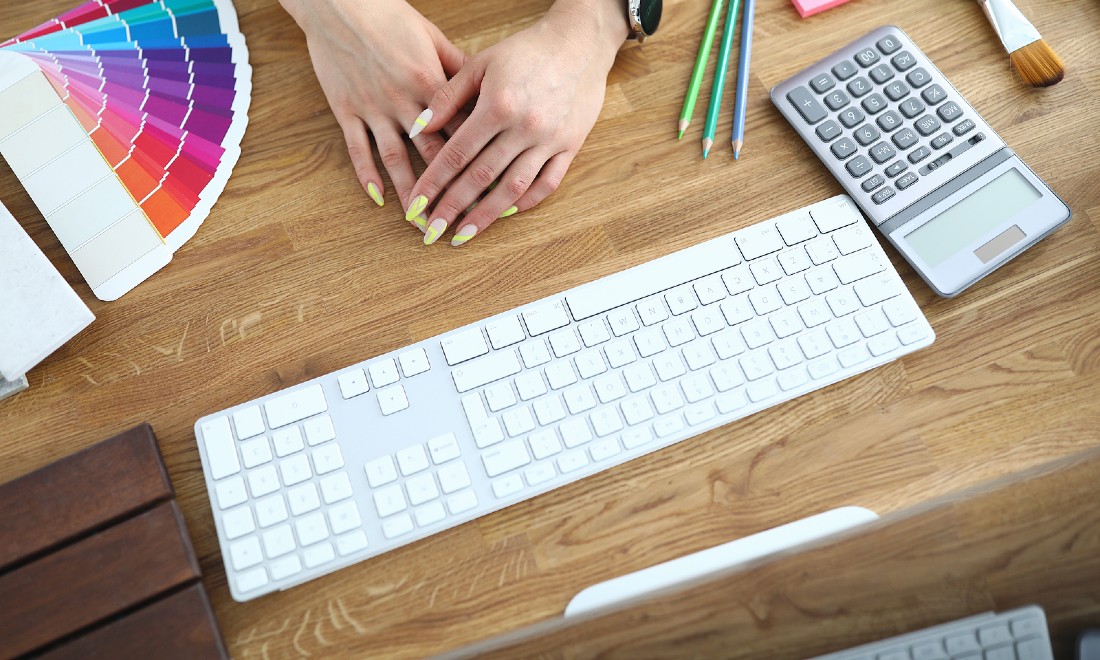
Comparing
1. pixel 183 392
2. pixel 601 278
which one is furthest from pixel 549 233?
pixel 183 392

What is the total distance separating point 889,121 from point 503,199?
0.34 meters

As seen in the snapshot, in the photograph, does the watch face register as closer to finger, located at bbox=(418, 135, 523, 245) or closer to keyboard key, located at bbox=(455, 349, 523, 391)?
finger, located at bbox=(418, 135, 523, 245)

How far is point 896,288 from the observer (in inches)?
27.0

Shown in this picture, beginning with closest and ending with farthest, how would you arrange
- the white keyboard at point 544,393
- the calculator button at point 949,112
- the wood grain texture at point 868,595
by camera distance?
the wood grain texture at point 868,595, the white keyboard at point 544,393, the calculator button at point 949,112

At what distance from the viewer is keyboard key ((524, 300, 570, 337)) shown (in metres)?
0.68

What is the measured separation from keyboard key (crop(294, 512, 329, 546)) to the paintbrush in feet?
2.39

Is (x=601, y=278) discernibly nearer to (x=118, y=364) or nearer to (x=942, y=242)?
(x=942, y=242)

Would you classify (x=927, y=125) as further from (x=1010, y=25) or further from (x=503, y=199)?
(x=503, y=199)

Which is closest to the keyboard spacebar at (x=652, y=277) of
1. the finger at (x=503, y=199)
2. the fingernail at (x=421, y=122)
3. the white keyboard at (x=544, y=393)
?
the white keyboard at (x=544, y=393)

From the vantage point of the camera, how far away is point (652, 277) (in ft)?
2.27

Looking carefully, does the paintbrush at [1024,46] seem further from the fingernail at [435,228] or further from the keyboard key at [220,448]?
the keyboard key at [220,448]

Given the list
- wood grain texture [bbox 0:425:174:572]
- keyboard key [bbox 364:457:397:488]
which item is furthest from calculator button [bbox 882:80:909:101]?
wood grain texture [bbox 0:425:174:572]

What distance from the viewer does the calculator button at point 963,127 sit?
725 millimetres

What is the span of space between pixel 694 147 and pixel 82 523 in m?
0.59
